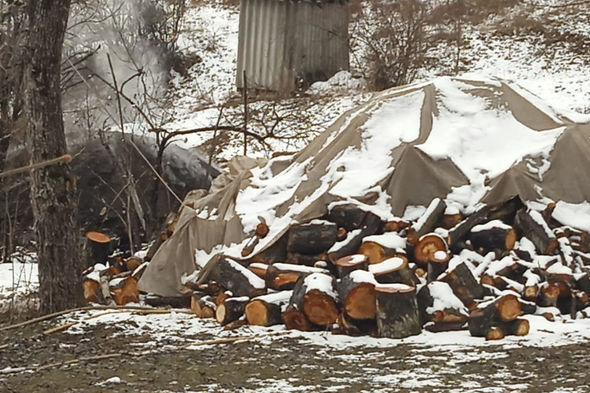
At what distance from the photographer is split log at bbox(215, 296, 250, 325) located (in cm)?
748

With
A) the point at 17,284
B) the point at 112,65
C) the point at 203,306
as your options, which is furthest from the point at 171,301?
the point at 112,65

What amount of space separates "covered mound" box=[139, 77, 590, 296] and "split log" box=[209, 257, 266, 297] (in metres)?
0.28

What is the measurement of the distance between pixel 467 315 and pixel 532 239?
1.10 m

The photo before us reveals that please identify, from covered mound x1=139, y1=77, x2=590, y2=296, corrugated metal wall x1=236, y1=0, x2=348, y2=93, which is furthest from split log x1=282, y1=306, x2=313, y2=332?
corrugated metal wall x1=236, y1=0, x2=348, y2=93

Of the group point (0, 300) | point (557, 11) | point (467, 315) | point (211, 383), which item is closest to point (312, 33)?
point (557, 11)

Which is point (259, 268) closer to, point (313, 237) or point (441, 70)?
point (313, 237)

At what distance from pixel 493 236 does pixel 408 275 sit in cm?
95

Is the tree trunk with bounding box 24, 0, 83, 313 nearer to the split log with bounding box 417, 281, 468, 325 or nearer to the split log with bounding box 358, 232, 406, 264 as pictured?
the split log with bounding box 358, 232, 406, 264

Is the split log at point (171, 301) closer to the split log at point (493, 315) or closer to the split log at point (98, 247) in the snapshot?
the split log at point (98, 247)

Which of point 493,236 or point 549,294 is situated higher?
point 493,236

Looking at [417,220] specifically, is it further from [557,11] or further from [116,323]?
[557,11]

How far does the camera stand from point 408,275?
23.2ft

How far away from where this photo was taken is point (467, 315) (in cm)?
688

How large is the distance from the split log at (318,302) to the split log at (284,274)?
0.39 meters
